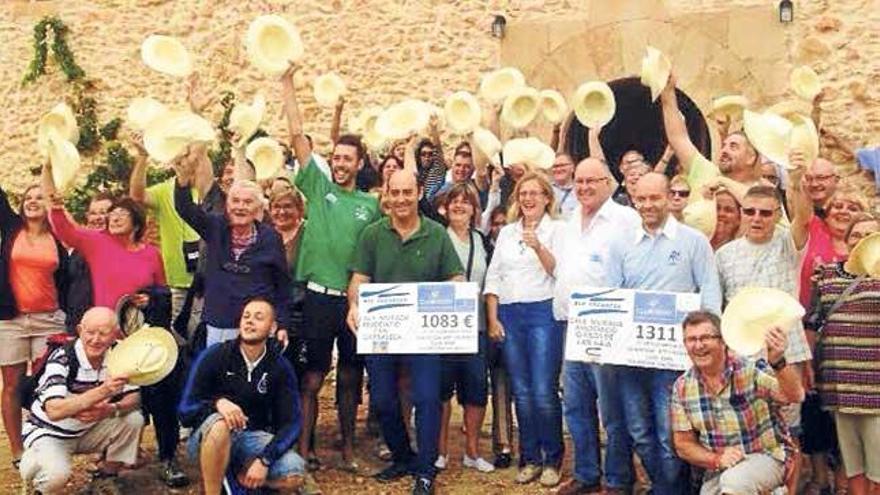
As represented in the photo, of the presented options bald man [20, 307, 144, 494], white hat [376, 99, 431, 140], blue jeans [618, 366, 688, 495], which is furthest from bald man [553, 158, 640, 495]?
bald man [20, 307, 144, 494]

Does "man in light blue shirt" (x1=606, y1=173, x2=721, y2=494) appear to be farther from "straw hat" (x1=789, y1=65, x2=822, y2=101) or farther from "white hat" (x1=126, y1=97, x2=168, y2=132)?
"straw hat" (x1=789, y1=65, x2=822, y2=101)

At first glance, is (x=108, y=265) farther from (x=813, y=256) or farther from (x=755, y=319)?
(x=813, y=256)

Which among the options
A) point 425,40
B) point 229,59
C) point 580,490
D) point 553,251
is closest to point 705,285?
point 553,251

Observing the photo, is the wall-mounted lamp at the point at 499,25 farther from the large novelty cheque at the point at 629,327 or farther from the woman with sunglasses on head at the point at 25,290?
the large novelty cheque at the point at 629,327

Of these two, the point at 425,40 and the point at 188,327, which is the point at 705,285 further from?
the point at 425,40

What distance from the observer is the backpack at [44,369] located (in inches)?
207

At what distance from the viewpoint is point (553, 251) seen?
5.52 m

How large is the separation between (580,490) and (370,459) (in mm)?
1357

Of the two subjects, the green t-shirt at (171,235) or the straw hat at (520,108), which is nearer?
the green t-shirt at (171,235)

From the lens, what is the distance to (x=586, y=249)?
5.26m

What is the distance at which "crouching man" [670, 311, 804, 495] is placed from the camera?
14.3 feet

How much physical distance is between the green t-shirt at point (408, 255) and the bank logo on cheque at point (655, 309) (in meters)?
1.06

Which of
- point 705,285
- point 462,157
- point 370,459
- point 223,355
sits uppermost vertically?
point 462,157

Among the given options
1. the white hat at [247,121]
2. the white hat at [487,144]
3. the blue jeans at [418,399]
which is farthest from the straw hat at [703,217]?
the white hat at [247,121]
